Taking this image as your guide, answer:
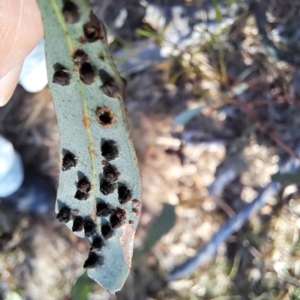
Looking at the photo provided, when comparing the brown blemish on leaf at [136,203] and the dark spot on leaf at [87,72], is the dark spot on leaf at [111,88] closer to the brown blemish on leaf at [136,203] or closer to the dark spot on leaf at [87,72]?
the dark spot on leaf at [87,72]

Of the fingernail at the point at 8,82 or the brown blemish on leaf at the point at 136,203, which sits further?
the fingernail at the point at 8,82

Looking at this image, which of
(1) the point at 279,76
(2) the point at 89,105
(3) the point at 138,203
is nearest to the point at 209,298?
(1) the point at 279,76

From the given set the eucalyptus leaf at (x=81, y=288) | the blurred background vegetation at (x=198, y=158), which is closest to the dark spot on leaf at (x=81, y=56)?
the eucalyptus leaf at (x=81, y=288)

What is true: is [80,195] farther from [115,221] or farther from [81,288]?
[81,288]

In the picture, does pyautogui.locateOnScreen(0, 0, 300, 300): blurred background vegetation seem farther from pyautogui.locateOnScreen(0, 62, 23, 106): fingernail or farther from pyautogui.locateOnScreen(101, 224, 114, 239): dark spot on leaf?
pyautogui.locateOnScreen(101, 224, 114, 239): dark spot on leaf

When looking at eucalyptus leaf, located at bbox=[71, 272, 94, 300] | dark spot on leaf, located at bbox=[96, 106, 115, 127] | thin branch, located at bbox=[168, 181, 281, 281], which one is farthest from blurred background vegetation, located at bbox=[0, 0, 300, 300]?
dark spot on leaf, located at bbox=[96, 106, 115, 127]

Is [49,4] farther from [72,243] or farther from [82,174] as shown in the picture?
[72,243]

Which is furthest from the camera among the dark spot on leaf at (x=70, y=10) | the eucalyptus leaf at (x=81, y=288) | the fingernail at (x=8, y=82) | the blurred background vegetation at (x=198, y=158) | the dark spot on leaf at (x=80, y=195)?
the blurred background vegetation at (x=198, y=158)
